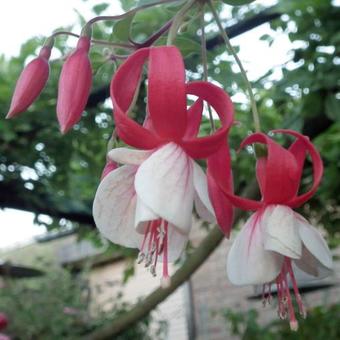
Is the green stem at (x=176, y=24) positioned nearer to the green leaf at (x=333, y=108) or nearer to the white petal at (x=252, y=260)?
the white petal at (x=252, y=260)

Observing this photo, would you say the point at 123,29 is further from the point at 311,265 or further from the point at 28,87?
the point at 311,265

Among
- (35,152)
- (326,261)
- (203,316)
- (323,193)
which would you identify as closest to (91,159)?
(35,152)

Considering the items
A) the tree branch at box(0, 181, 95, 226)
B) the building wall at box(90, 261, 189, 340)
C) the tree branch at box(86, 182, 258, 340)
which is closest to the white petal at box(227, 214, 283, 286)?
the tree branch at box(86, 182, 258, 340)

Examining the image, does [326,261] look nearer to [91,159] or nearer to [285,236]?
[285,236]

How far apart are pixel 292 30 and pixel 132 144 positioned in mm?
1295

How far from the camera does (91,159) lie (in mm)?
2113

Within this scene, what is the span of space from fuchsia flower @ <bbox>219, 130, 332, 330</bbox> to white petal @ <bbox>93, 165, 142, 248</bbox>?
2.8 inches

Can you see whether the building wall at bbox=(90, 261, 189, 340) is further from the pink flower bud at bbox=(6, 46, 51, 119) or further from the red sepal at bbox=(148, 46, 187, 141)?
the red sepal at bbox=(148, 46, 187, 141)

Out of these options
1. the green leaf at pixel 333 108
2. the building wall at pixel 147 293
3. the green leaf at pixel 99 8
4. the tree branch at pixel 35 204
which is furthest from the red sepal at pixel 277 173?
the building wall at pixel 147 293

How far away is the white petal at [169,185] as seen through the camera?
0.44m

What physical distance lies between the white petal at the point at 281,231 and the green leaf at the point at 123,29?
20 centimetres

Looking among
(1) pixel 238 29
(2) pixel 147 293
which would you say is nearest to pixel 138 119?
(1) pixel 238 29

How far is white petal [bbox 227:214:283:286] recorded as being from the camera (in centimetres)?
51

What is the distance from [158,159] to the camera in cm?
47
